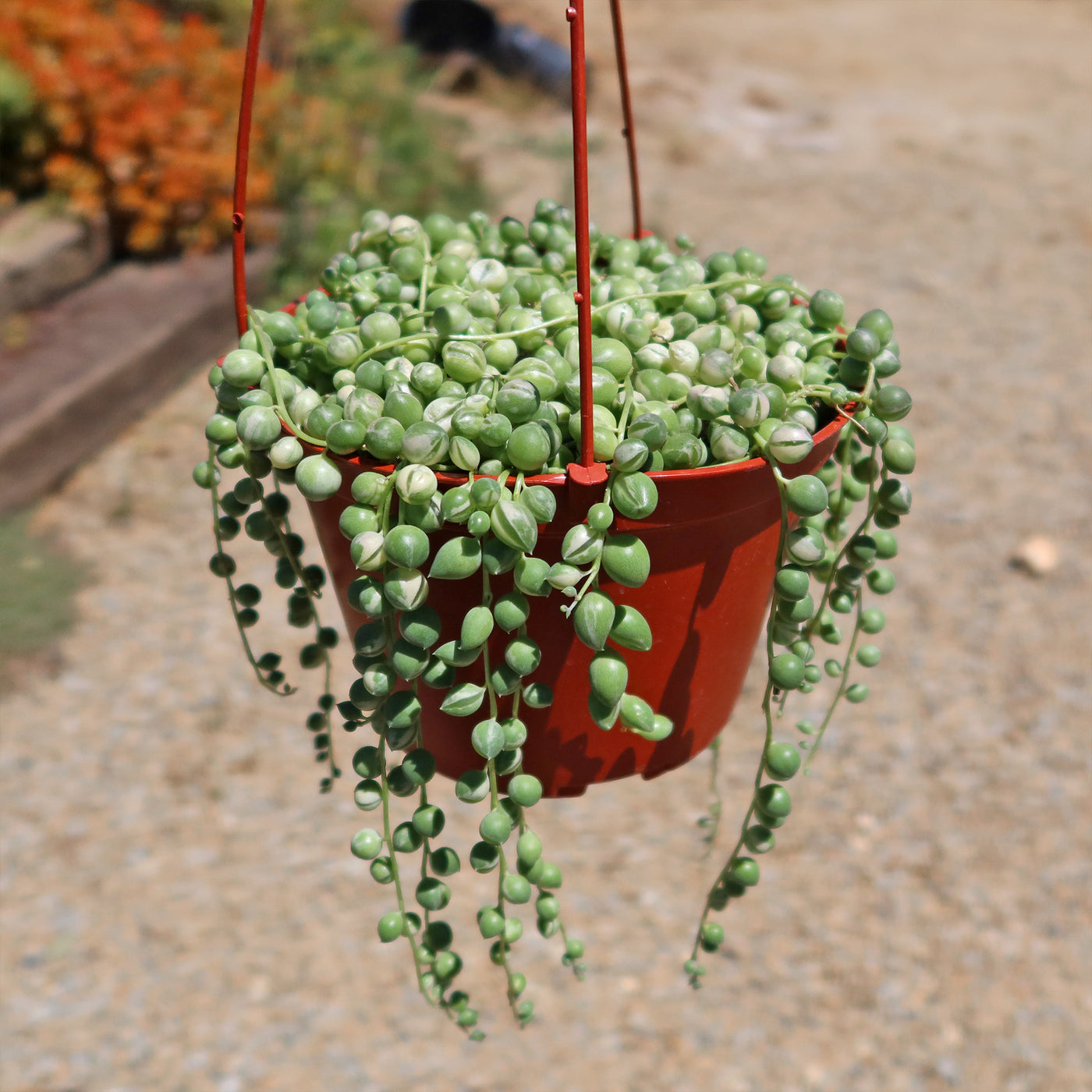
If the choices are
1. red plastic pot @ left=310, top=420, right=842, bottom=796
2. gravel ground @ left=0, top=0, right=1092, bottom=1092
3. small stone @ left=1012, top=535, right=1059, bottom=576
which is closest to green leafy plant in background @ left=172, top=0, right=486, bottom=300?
gravel ground @ left=0, top=0, right=1092, bottom=1092

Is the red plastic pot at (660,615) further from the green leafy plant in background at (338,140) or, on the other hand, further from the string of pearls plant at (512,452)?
the green leafy plant in background at (338,140)

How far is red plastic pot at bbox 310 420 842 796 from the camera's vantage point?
0.76 m

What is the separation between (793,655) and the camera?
792mm

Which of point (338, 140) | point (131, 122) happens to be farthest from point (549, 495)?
point (338, 140)

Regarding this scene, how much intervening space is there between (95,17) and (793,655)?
3740mm

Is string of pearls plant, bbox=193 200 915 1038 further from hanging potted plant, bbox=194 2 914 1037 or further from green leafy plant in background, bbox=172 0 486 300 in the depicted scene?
green leafy plant in background, bbox=172 0 486 300

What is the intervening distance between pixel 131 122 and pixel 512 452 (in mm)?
3254

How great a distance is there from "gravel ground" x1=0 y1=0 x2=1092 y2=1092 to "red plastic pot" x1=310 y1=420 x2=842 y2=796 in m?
1.17

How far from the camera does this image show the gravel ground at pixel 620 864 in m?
1.85

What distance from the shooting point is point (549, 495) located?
27.0 inches

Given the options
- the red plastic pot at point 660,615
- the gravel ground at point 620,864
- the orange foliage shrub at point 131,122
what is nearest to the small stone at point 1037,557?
the gravel ground at point 620,864

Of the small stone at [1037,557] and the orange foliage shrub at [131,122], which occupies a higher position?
the orange foliage shrub at [131,122]

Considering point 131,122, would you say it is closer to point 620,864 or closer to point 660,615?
point 620,864

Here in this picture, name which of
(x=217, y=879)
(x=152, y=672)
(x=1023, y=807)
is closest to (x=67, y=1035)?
(x=217, y=879)
